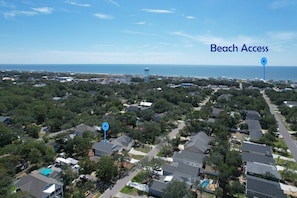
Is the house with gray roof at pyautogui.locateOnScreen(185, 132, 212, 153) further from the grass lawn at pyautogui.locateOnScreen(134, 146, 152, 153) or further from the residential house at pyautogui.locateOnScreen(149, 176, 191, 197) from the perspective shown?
the residential house at pyautogui.locateOnScreen(149, 176, 191, 197)

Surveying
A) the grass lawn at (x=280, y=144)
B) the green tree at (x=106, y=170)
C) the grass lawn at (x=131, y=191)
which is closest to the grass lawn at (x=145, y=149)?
the green tree at (x=106, y=170)

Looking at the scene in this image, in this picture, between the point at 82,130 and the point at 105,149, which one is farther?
the point at 82,130

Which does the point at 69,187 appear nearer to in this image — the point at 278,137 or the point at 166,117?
the point at 166,117

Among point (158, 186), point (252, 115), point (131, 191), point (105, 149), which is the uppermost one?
point (252, 115)

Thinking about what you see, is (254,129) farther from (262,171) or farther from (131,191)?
(131,191)

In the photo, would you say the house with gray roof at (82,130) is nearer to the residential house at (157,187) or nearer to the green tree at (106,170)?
the green tree at (106,170)

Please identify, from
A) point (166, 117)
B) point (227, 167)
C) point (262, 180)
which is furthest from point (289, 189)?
point (166, 117)

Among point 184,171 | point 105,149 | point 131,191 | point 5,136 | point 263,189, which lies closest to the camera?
point 263,189

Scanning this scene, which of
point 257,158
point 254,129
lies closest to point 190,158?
point 257,158
